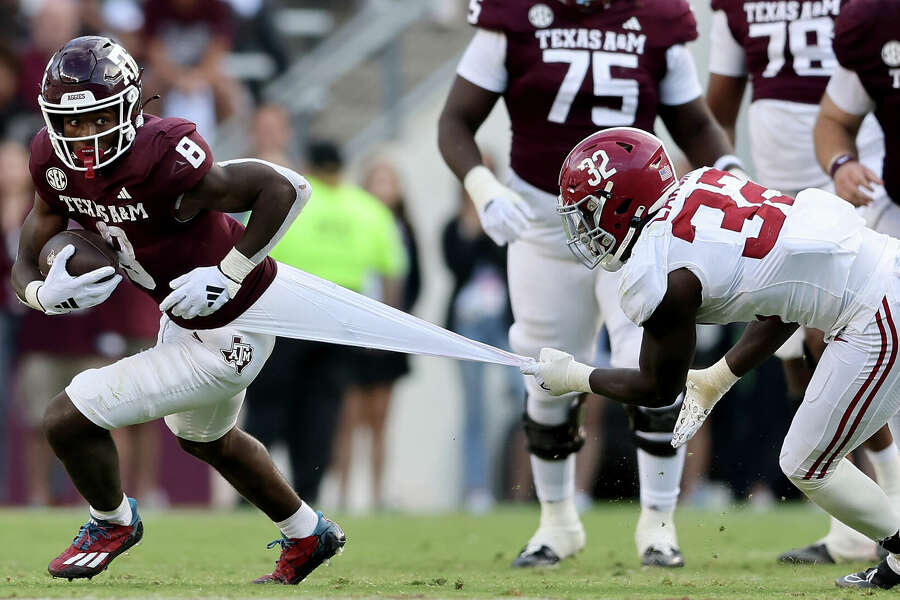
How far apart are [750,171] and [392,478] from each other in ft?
13.5

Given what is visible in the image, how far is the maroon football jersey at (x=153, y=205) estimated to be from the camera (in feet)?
15.4

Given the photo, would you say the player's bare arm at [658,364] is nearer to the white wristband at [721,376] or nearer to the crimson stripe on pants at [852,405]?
the white wristband at [721,376]

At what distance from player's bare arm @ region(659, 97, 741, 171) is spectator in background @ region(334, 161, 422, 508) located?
351cm

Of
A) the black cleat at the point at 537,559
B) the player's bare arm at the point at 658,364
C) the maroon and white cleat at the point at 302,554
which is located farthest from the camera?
the black cleat at the point at 537,559

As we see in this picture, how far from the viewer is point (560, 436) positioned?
6.05 meters

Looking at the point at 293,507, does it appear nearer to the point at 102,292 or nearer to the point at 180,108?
the point at 102,292

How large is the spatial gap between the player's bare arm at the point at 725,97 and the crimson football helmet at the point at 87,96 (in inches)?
113

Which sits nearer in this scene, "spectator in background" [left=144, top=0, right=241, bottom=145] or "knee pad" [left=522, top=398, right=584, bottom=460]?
"knee pad" [left=522, top=398, right=584, bottom=460]

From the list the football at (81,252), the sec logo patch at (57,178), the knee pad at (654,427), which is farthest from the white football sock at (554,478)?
the sec logo patch at (57,178)

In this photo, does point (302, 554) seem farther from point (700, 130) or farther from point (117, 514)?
point (700, 130)

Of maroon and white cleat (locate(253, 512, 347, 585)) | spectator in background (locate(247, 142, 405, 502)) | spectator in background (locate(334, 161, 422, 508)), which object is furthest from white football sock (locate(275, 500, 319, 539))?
spectator in background (locate(334, 161, 422, 508))

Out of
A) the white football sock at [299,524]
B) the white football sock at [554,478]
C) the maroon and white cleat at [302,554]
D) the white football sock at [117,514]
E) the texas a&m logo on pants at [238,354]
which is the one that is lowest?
the white football sock at [554,478]

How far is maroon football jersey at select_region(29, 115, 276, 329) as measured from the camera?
185 inches

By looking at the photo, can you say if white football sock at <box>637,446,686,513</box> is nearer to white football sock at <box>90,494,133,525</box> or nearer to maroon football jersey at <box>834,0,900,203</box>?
maroon football jersey at <box>834,0,900,203</box>
